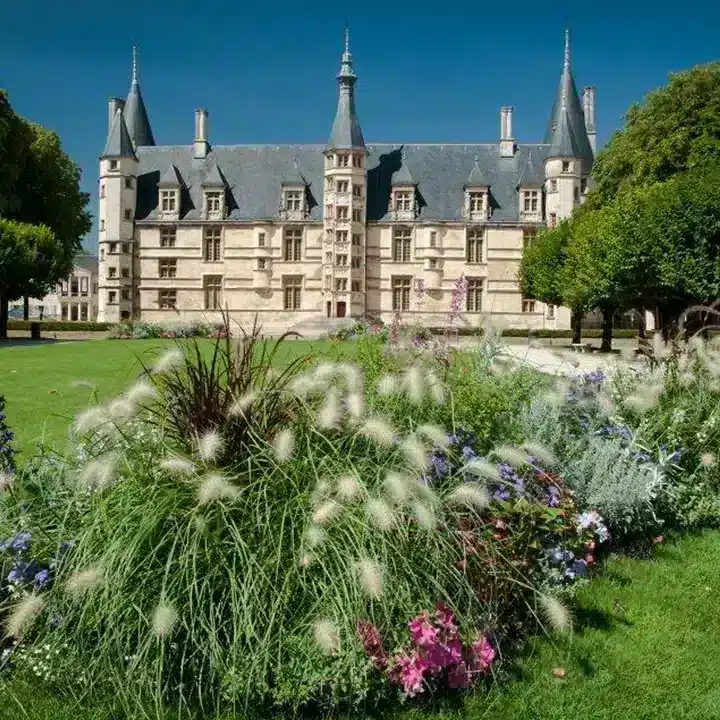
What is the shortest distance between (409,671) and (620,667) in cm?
112

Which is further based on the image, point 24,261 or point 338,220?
point 338,220

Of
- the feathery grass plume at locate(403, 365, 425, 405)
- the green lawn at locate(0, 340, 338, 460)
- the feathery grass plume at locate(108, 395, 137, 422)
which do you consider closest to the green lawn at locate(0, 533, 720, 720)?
the feathery grass plume at locate(108, 395, 137, 422)

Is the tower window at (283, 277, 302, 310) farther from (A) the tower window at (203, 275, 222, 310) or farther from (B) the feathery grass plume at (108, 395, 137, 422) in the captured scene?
(B) the feathery grass plume at (108, 395, 137, 422)

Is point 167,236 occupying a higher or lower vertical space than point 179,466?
higher

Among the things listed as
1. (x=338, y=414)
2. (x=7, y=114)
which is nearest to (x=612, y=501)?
(x=338, y=414)

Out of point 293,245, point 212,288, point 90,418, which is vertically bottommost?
point 90,418

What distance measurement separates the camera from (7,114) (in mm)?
33406

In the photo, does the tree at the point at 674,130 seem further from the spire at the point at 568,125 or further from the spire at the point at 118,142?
the spire at the point at 118,142

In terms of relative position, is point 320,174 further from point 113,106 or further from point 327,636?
point 327,636

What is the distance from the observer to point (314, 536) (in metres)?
3.18

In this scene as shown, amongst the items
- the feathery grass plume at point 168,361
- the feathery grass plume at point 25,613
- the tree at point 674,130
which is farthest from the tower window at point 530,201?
the feathery grass plume at point 25,613

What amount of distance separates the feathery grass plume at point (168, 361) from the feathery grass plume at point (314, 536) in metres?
1.21

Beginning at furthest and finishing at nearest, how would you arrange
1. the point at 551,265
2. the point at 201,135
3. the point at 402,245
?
the point at 201,135, the point at 402,245, the point at 551,265

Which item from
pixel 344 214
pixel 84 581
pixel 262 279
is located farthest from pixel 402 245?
pixel 84 581
